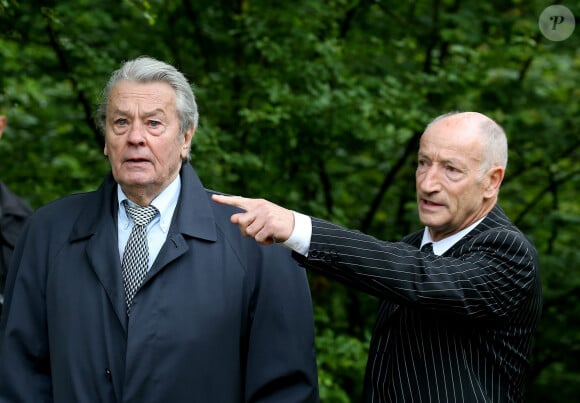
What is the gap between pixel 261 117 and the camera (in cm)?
482

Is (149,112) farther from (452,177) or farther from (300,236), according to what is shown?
(452,177)

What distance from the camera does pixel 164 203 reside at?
2.75m

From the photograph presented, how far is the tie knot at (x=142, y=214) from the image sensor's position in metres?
2.71

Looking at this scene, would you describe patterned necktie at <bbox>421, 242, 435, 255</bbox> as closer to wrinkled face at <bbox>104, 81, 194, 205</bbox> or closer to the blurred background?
wrinkled face at <bbox>104, 81, 194, 205</bbox>

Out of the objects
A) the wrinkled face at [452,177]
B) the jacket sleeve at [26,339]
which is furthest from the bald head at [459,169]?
the jacket sleeve at [26,339]

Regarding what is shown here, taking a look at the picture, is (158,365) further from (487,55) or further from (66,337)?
(487,55)

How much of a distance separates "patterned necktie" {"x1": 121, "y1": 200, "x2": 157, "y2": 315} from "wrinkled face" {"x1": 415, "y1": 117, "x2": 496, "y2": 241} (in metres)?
0.90

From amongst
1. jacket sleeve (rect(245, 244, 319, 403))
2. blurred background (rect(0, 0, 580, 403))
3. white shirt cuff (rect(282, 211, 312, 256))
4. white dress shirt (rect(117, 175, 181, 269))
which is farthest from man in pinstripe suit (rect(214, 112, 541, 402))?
blurred background (rect(0, 0, 580, 403))

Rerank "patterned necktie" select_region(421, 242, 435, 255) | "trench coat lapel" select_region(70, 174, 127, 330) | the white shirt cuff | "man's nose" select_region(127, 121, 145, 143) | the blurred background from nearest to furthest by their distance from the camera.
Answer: the white shirt cuff
"trench coat lapel" select_region(70, 174, 127, 330)
"man's nose" select_region(127, 121, 145, 143)
"patterned necktie" select_region(421, 242, 435, 255)
the blurred background

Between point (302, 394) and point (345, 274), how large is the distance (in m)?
0.50

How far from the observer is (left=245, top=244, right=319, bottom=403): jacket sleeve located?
2639 mm

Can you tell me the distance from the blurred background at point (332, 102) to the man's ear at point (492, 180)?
85.7 inches

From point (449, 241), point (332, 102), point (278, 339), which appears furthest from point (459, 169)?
point (332, 102)

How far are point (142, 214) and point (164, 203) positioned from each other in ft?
0.27
